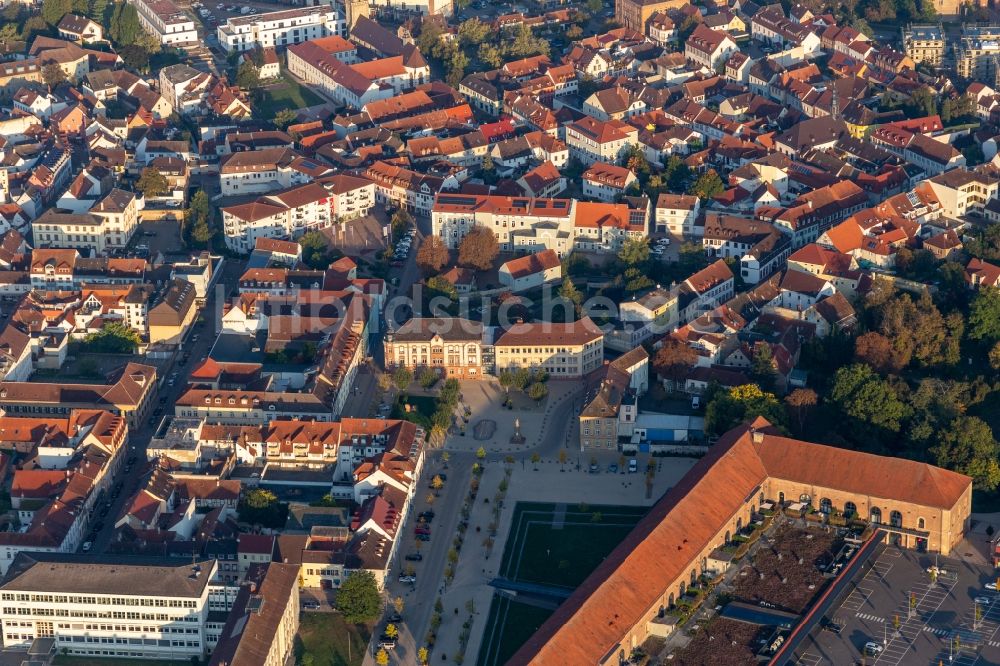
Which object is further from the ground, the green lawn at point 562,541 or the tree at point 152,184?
the tree at point 152,184

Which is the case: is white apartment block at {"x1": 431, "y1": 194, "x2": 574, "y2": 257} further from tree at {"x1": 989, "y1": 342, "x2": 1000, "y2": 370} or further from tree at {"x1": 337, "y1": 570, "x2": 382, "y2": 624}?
tree at {"x1": 337, "y1": 570, "x2": 382, "y2": 624}

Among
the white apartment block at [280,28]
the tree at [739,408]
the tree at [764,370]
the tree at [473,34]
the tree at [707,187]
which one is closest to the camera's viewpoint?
the tree at [739,408]

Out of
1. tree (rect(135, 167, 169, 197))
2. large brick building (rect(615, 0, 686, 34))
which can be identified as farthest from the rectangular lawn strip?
large brick building (rect(615, 0, 686, 34))

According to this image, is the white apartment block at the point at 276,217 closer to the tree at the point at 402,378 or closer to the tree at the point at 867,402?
the tree at the point at 402,378

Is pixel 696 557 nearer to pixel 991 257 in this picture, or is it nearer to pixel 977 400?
pixel 977 400

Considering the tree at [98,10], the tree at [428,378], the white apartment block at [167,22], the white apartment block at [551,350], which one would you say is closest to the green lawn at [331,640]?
the tree at [428,378]

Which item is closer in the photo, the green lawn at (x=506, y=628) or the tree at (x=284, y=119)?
the green lawn at (x=506, y=628)

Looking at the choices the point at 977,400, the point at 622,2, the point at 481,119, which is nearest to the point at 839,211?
the point at 977,400
